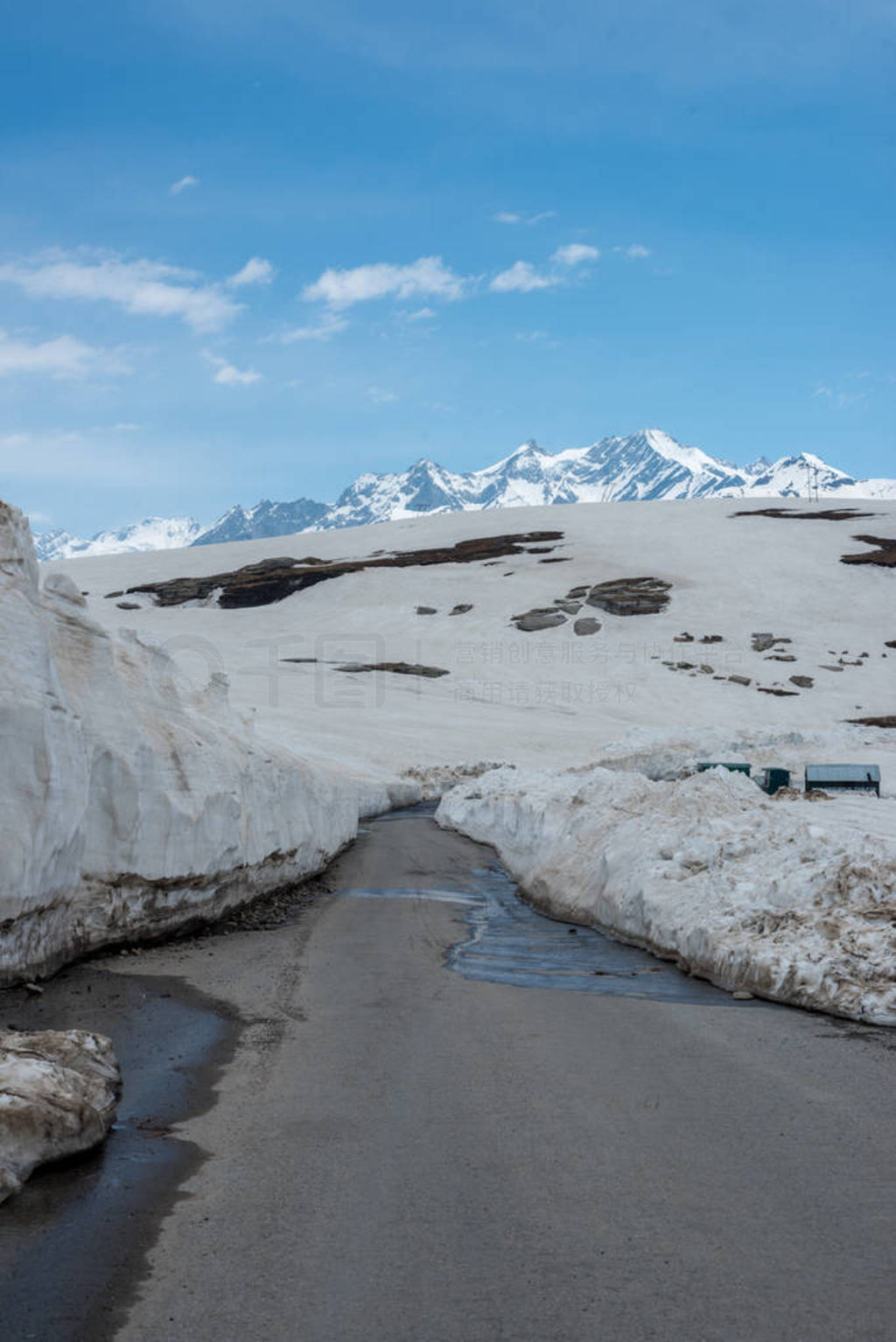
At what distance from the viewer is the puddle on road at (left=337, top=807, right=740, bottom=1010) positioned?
32.6 feet

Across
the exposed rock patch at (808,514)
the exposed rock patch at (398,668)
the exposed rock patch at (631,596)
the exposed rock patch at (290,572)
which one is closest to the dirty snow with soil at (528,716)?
the exposed rock patch at (631,596)

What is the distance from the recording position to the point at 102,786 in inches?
415

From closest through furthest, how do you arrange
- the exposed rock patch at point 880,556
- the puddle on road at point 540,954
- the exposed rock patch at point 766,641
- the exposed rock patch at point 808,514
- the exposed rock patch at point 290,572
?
the puddle on road at point 540,954 → the exposed rock patch at point 766,641 → the exposed rock patch at point 880,556 → the exposed rock patch at point 290,572 → the exposed rock patch at point 808,514

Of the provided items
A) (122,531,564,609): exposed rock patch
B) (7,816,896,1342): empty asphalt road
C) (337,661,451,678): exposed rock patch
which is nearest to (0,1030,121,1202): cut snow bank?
(7,816,896,1342): empty asphalt road

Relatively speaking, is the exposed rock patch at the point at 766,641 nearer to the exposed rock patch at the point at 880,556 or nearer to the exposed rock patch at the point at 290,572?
the exposed rock patch at the point at 880,556

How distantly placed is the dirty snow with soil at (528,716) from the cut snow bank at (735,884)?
35mm

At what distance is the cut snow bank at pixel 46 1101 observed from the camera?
15.9ft

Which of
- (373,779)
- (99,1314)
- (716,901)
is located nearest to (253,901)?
(716,901)

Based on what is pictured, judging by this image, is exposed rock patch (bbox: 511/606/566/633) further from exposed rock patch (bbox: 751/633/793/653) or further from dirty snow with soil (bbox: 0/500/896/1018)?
exposed rock patch (bbox: 751/633/793/653)

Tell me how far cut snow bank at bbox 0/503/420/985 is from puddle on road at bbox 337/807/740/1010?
319 cm

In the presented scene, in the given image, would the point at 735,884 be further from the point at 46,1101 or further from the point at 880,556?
the point at 880,556

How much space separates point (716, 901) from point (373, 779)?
102 feet

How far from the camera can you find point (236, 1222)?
4516 mm

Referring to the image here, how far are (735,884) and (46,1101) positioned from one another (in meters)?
7.48
